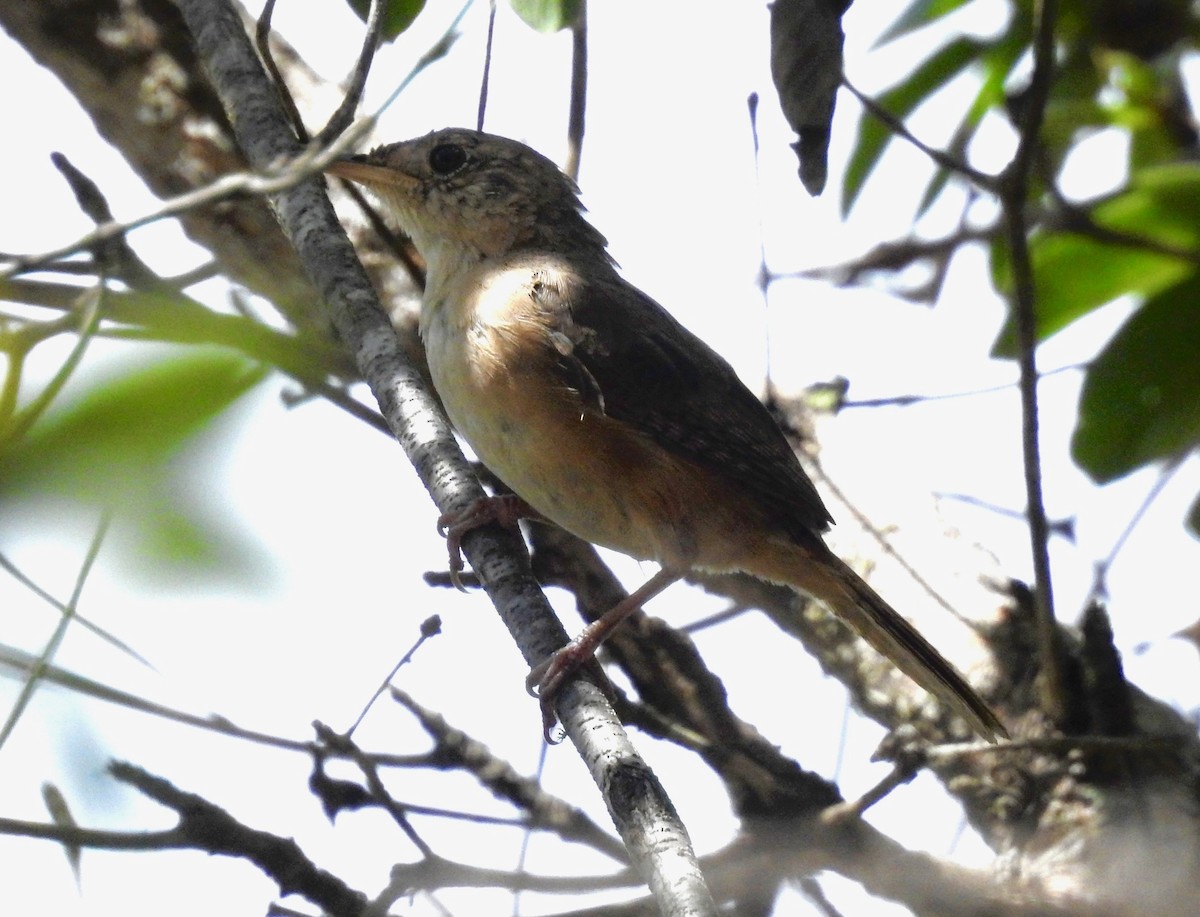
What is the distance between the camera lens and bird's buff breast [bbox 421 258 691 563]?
12.3 ft

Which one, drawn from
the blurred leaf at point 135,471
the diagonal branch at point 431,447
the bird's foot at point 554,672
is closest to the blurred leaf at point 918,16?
the diagonal branch at point 431,447

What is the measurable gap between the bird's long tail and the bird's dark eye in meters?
1.65

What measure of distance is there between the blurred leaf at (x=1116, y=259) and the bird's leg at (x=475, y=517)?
5.55 ft

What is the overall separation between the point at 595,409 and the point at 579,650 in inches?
37.7

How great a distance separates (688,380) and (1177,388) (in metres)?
1.57

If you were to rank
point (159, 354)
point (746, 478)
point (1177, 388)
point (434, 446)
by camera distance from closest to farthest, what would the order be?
point (159, 354) < point (434, 446) < point (746, 478) < point (1177, 388)

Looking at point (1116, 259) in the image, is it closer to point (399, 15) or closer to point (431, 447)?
point (399, 15)

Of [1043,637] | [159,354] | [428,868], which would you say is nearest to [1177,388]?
[1043,637]

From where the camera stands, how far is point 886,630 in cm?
394

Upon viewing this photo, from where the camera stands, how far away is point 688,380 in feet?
13.8

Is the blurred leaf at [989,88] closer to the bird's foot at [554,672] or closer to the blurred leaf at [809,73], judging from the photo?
the blurred leaf at [809,73]

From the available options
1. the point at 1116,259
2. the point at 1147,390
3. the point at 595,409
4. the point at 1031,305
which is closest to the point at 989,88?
the point at 1116,259

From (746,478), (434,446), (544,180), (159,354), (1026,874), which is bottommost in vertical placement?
(1026,874)

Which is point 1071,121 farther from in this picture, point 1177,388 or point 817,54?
point 817,54
